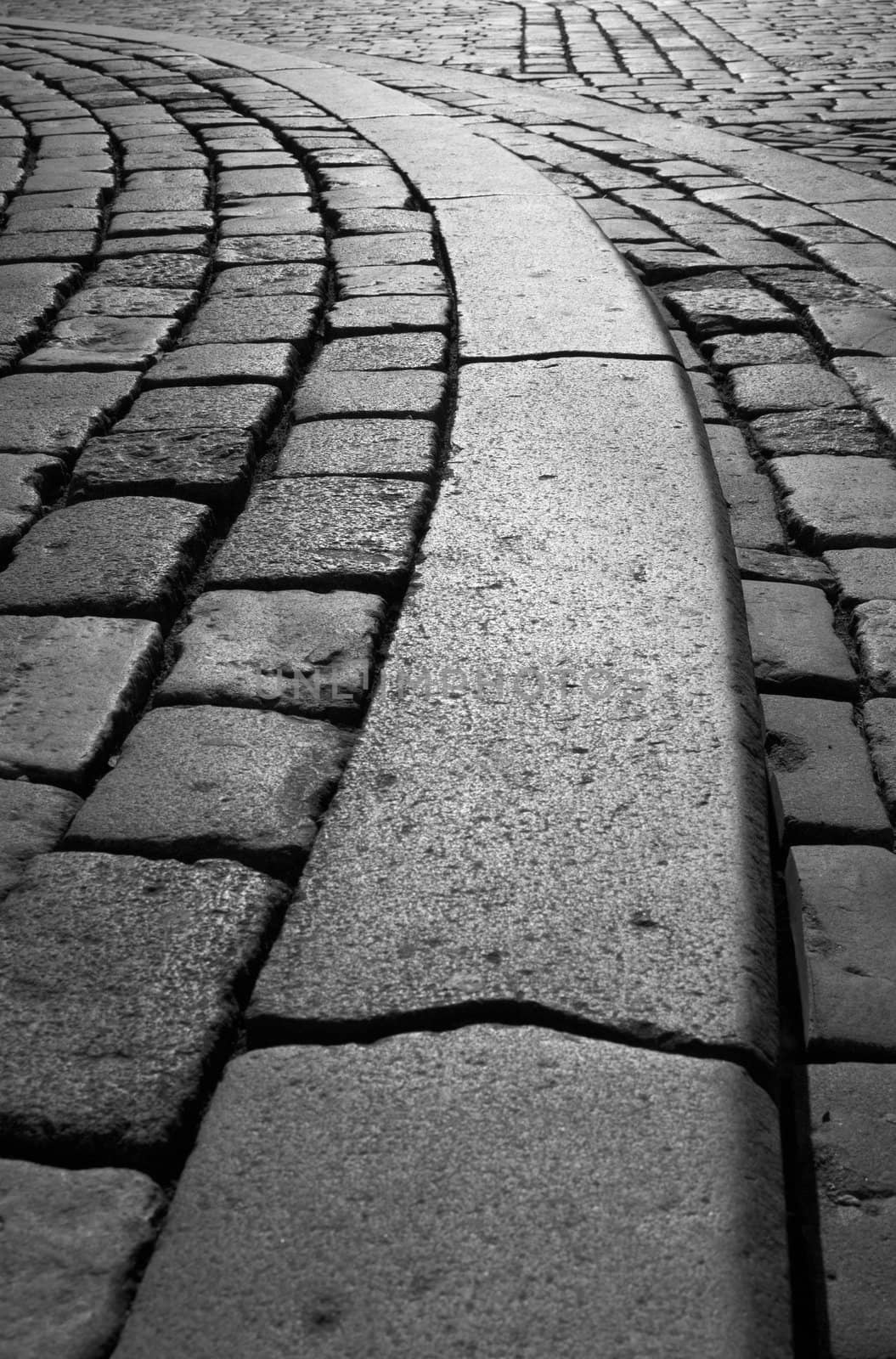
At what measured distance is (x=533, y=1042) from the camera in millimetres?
1389

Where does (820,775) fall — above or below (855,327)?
below

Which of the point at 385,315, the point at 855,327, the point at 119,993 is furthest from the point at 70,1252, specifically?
the point at 855,327

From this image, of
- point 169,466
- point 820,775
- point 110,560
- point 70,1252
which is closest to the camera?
point 70,1252

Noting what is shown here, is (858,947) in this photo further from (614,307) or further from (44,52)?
(44,52)

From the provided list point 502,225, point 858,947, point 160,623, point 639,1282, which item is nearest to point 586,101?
point 502,225

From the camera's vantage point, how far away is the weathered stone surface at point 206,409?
9.86 feet

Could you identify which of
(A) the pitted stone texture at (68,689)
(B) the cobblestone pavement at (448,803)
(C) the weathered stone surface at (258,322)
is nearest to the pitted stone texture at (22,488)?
(B) the cobblestone pavement at (448,803)

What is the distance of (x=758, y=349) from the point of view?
3582mm

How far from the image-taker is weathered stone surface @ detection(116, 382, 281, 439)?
9.86ft

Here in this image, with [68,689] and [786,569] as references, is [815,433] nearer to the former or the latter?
[786,569]

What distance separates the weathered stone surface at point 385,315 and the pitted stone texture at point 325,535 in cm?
105

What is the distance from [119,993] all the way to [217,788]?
40 cm

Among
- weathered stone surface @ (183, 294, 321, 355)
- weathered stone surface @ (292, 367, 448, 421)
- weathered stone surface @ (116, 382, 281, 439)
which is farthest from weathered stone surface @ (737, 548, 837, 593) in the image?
weathered stone surface @ (183, 294, 321, 355)

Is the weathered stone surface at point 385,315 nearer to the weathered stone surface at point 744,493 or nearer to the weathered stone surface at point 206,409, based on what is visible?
the weathered stone surface at point 206,409
